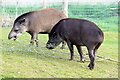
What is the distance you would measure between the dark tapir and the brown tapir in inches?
51.8

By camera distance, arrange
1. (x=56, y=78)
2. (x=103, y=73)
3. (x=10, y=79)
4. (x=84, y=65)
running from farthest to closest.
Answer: (x=84, y=65) < (x=103, y=73) < (x=56, y=78) < (x=10, y=79)

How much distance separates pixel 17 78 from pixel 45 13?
14.7ft

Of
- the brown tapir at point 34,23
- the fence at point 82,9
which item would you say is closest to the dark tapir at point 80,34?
the brown tapir at point 34,23

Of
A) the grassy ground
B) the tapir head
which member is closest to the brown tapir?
the tapir head

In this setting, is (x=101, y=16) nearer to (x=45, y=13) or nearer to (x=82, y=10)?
(x=82, y=10)

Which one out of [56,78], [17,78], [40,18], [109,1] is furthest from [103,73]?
[109,1]

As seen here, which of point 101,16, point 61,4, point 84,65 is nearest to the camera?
point 84,65

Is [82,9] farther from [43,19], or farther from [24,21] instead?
[24,21]

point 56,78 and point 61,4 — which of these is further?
point 61,4

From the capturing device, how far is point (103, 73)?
7645mm

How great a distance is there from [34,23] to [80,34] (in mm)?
2487

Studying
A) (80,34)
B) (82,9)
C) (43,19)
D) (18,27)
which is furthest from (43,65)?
(82,9)

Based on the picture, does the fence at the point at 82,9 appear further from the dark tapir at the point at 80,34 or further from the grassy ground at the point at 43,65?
the dark tapir at the point at 80,34

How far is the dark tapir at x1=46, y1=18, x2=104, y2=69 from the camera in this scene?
7839 millimetres
